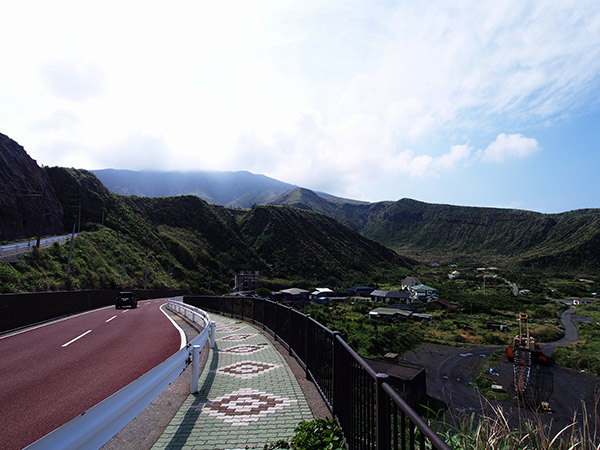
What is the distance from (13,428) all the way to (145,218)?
3535 inches

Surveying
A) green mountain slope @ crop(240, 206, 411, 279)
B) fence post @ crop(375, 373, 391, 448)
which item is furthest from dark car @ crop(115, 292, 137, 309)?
green mountain slope @ crop(240, 206, 411, 279)

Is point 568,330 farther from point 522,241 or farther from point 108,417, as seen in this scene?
point 522,241

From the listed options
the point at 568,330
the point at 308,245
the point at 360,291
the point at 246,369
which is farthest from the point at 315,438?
the point at 308,245

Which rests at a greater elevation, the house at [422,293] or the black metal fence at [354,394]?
the black metal fence at [354,394]

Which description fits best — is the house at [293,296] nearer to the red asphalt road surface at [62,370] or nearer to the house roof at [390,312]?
the house roof at [390,312]

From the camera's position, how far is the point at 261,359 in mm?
9164

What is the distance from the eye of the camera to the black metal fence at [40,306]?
44.5 ft

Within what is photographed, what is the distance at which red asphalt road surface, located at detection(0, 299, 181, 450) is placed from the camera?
4.92 m

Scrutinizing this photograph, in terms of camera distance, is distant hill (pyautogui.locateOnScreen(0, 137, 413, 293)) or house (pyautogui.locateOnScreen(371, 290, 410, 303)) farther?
house (pyautogui.locateOnScreen(371, 290, 410, 303))

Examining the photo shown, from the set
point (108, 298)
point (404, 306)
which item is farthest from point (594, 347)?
point (108, 298)

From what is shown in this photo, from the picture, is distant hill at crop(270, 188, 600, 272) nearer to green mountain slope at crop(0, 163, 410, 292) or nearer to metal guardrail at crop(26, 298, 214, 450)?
green mountain slope at crop(0, 163, 410, 292)

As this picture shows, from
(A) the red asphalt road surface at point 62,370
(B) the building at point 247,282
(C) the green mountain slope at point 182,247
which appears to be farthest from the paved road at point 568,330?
(B) the building at point 247,282

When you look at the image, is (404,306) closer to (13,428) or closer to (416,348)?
(416,348)

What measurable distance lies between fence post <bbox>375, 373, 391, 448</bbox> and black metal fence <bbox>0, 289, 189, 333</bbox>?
15.7m
